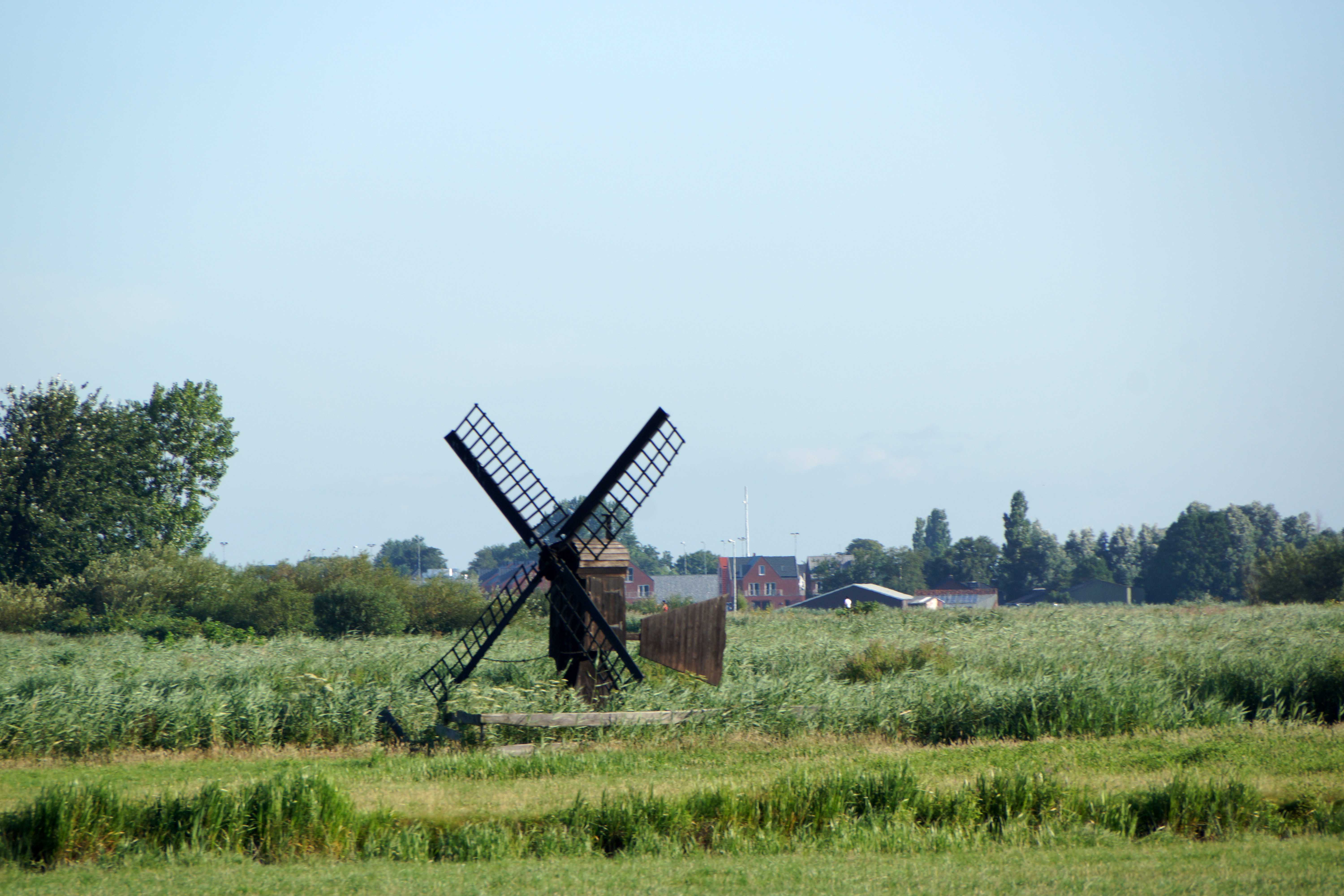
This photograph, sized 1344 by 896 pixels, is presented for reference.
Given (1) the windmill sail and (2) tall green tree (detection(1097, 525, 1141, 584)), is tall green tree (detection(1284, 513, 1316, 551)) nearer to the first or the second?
(2) tall green tree (detection(1097, 525, 1141, 584))

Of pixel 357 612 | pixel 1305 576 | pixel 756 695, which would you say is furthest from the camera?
pixel 1305 576

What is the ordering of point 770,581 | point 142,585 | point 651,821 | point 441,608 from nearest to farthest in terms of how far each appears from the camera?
point 651,821 → point 142,585 → point 441,608 → point 770,581

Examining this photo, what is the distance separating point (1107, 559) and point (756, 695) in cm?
12365

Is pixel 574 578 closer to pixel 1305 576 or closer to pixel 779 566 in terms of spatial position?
pixel 1305 576

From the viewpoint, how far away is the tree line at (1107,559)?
106 metres

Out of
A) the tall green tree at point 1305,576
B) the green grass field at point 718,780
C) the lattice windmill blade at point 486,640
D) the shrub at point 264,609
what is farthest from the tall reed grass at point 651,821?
the tall green tree at point 1305,576

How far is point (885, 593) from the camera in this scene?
10131cm

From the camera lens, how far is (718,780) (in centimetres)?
1263

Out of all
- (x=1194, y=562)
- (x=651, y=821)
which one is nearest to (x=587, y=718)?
(x=651, y=821)

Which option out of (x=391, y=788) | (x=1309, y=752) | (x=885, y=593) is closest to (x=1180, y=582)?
(x=885, y=593)

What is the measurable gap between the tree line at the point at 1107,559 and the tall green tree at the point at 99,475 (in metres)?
79.7

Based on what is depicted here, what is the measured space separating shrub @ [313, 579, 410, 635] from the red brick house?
80059 mm

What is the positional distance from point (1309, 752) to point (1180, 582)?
101 meters

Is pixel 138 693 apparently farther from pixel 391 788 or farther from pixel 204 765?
pixel 391 788
